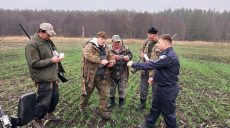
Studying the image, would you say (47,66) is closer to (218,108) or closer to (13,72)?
(218,108)

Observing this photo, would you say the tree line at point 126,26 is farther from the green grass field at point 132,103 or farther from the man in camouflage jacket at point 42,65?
the man in camouflage jacket at point 42,65

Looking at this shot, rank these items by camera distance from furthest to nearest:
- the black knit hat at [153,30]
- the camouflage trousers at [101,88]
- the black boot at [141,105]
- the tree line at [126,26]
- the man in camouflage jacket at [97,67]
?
1. the tree line at [126,26]
2. the black boot at [141,105]
3. the black knit hat at [153,30]
4. the camouflage trousers at [101,88]
5. the man in camouflage jacket at [97,67]

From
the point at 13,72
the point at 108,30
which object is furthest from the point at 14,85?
the point at 108,30

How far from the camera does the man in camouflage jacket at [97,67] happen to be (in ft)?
25.5

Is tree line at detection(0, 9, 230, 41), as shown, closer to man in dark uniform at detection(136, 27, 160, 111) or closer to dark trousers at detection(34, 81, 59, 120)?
man in dark uniform at detection(136, 27, 160, 111)

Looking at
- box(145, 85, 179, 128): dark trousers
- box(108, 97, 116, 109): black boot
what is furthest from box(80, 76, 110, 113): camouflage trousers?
box(145, 85, 179, 128): dark trousers

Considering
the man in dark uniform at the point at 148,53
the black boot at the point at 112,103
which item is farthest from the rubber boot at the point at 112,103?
the man in dark uniform at the point at 148,53

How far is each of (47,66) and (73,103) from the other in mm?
2835

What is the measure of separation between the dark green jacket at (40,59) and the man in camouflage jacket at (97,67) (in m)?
0.94

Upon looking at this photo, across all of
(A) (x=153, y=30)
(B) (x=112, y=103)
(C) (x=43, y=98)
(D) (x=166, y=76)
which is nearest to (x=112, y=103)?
(B) (x=112, y=103)

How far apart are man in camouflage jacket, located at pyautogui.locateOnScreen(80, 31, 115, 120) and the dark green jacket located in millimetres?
936

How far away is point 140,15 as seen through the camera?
97.4 meters

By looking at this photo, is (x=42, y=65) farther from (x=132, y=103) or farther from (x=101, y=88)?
(x=132, y=103)

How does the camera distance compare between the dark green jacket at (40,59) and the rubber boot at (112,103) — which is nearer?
the dark green jacket at (40,59)
